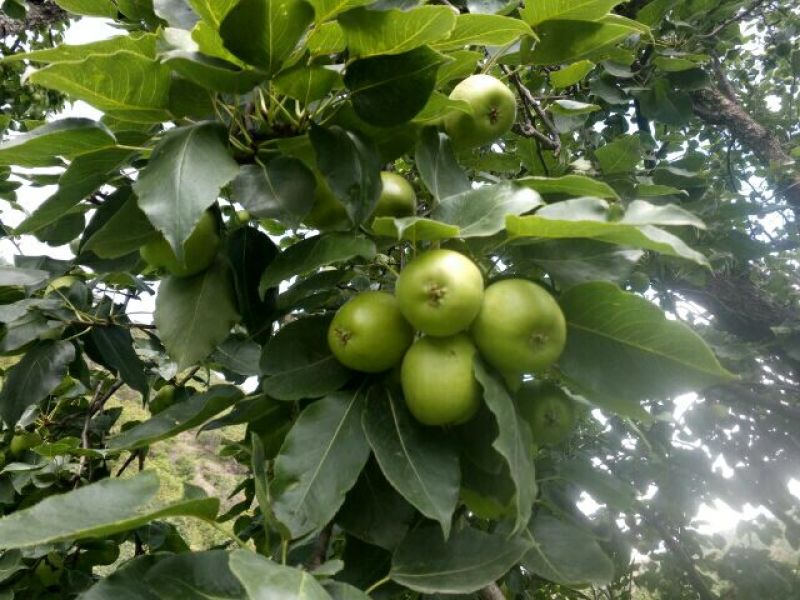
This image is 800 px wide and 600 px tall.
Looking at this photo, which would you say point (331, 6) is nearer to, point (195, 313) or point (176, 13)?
point (176, 13)

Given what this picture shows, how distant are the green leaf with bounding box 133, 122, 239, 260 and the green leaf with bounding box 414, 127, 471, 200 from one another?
29 centimetres

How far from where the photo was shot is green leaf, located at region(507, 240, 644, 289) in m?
0.90

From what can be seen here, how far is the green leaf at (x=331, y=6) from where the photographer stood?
31.7 inches

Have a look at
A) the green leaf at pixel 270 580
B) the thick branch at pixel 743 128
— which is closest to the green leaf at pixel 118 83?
the green leaf at pixel 270 580

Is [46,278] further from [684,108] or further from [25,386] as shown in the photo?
[684,108]

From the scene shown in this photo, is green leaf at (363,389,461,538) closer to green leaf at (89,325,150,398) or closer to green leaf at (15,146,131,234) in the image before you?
green leaf at (15,146,131,234)

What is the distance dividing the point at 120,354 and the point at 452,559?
1214 mm

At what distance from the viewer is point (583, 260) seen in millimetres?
902

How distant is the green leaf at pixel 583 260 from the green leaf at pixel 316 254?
259 mm

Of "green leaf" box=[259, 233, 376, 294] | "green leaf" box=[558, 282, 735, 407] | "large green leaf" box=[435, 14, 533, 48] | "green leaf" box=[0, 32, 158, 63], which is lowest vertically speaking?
"green leaf" box=[558, 282, 735, 407]

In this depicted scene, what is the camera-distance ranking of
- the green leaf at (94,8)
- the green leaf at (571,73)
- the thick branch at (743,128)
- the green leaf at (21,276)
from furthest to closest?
the thick branch at (743,128)
the green leaf at (21,276)
the green leaf at (571,73)
the green leaf at (94,8)

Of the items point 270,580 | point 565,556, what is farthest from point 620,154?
point 270,580

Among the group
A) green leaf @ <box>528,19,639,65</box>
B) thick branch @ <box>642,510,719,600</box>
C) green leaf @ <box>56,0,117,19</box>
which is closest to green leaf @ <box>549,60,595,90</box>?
green leaf @ <box>528,19,639,65</box>

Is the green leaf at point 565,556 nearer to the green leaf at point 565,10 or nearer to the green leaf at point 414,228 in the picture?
the green leaf at point 414,228
